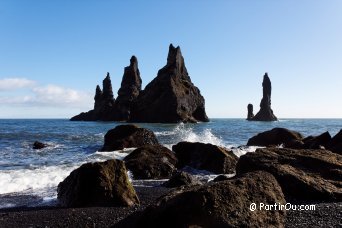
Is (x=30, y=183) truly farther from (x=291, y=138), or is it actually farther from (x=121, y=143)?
(x=291, y=138)

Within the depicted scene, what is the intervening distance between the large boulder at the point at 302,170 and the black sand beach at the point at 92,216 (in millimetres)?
553

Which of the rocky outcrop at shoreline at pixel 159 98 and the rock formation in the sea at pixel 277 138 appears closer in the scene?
the rock formation in the sea at pixel 277 138

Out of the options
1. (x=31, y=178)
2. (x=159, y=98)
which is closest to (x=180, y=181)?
(x=31, y=178)

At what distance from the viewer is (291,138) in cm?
2881

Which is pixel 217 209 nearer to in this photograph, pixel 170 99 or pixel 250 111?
Result: pixel 170 99

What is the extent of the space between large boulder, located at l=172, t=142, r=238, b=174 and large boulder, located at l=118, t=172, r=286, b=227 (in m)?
9.48

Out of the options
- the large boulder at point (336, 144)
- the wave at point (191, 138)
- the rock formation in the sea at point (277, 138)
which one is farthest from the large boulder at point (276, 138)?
the large boulder at point (336, 144)

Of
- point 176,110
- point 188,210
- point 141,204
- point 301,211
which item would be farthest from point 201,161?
point 176,110

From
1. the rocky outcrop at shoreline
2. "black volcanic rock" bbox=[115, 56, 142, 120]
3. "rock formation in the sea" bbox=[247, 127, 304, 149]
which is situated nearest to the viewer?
"rock formation in the sea" bbox=[247, 127, 304, 149]

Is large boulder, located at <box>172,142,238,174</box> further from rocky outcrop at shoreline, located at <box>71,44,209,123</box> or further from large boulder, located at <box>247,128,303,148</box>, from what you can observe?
rocky outcrop at shoreline, located at <box>71,44,209,123</box>

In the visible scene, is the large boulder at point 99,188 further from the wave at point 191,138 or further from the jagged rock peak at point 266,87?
the jagged rock peak at point 266,87

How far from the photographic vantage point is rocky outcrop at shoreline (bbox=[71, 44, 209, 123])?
102 metres

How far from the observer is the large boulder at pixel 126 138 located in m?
25.6

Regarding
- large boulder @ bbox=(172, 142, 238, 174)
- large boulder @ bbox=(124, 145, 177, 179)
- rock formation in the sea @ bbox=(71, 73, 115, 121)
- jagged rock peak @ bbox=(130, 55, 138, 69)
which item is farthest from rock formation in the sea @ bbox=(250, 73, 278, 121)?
large boulder @ bbox=(124, 145, 177, 179)
